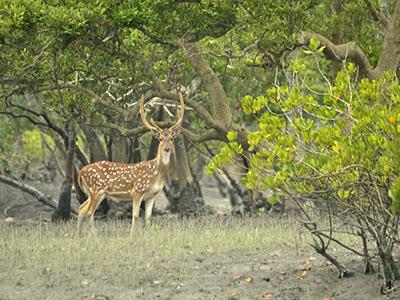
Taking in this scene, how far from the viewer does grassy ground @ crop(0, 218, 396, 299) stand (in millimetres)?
12547

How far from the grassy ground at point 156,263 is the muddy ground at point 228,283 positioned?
1 cm

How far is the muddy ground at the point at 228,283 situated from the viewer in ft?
40.0

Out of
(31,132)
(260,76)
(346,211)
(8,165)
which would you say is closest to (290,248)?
(346,211)

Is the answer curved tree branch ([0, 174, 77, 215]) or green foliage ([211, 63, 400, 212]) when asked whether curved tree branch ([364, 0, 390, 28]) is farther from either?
curved tree branch ([0, 174, 77, 215])

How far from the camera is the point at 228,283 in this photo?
12.8m

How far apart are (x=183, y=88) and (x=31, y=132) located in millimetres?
14472

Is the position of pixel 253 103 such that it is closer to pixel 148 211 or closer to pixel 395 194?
pixel 395 194

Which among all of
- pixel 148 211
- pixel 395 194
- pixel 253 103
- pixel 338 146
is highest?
pixel 253 103

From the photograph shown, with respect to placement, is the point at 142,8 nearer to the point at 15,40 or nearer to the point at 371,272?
the point at 15,40

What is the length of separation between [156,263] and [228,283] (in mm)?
1672

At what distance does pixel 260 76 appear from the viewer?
2350 centimetres

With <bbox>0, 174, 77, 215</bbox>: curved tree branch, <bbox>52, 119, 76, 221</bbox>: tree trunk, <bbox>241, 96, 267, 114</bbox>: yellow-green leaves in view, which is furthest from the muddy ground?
<bbox>0, 174, 77, 215</bbox>: curved tree branch

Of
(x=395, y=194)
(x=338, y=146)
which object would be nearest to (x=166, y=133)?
(x=338, y=146)

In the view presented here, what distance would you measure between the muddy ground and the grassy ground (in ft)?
0.04
